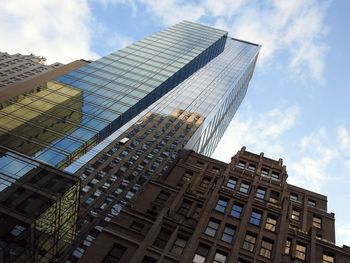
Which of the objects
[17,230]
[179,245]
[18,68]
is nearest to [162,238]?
[179,245]

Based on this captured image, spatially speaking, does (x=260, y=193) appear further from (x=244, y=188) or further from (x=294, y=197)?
(x=294, y=197)

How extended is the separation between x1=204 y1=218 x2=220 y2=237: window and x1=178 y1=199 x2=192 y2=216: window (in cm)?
321

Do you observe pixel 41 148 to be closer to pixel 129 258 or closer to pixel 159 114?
pixel 129 258

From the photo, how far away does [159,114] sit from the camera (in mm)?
94750

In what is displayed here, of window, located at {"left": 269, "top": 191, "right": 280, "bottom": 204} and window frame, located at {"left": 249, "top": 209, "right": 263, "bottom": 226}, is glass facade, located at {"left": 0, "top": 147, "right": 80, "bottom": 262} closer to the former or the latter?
window frame, located at {"left": 249, "top": 209, "right": 263, "bottom": 226}

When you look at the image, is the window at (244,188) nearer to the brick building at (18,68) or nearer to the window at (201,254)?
the window at (201,254)

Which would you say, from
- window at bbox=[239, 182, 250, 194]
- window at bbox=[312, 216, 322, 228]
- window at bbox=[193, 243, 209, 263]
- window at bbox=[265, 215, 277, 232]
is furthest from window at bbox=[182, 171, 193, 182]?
window at bbox=[193, 243, 209, 263]

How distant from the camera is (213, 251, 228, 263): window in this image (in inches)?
1414

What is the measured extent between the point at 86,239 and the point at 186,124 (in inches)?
1705

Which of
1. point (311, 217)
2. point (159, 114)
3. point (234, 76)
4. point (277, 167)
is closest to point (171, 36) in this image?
point (159, 114)

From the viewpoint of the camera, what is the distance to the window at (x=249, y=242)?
37.9 meters

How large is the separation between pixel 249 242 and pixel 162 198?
1149 cm

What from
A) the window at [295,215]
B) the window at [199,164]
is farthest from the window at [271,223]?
the window at [199,164]

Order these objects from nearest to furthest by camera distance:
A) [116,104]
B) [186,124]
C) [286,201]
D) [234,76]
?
[286,201] → [116,104] → [186,124] → [234,76]
